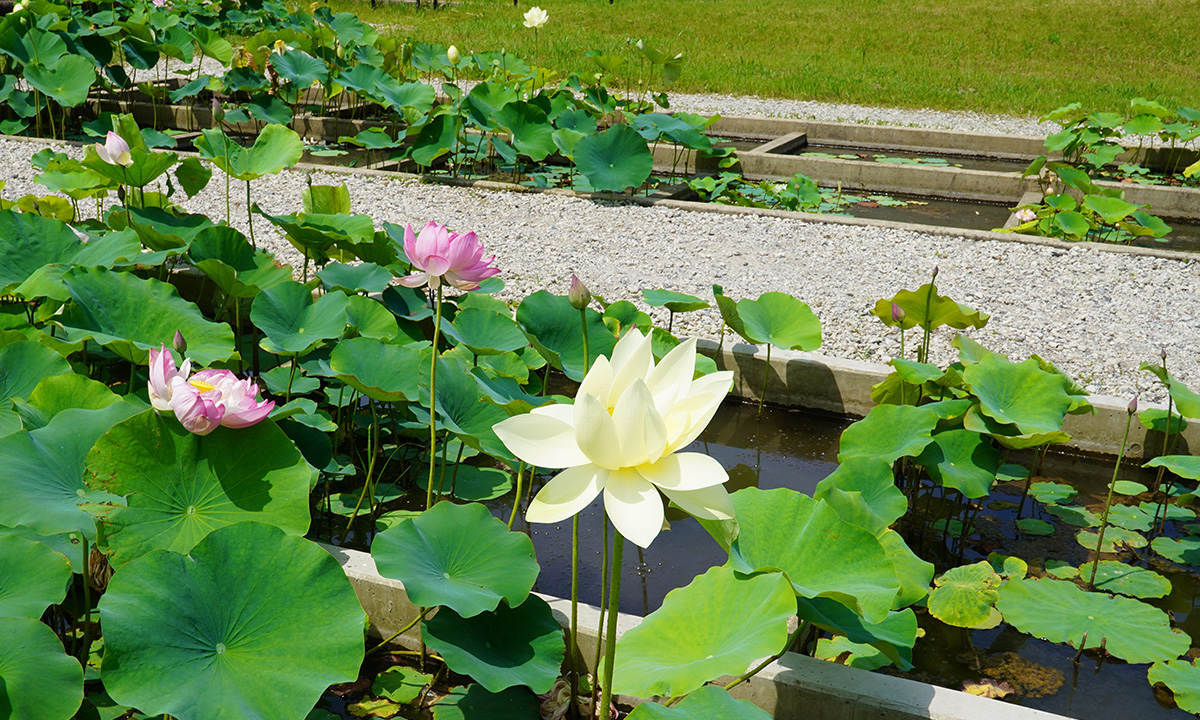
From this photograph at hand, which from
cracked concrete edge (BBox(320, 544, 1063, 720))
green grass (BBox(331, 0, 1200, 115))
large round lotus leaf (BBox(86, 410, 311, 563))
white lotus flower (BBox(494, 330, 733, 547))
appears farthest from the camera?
green grass (BBox(331, 0, 1200, 115))

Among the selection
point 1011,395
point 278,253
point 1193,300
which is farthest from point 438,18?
point 1011,395

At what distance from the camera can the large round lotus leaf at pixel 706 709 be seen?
1124 millimetres

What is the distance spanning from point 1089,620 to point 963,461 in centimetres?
49

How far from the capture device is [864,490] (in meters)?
2.01

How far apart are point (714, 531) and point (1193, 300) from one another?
380cm

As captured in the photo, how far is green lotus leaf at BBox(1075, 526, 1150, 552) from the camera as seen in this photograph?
96.1 inches

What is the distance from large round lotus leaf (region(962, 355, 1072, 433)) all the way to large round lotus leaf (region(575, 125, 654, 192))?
10.3 ft

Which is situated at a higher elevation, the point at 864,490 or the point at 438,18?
the point at 438,18

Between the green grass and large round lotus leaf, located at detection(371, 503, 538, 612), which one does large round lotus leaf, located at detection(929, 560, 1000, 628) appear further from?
the green grass

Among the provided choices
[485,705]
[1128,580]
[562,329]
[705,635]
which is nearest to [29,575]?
[485,705]

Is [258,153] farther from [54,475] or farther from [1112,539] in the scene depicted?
[1112,539]

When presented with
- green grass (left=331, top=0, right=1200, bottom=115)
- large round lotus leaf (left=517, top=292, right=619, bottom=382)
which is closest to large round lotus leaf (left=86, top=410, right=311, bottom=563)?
large round lotus leaf (left=517, top=292, right=619, bottom=382)

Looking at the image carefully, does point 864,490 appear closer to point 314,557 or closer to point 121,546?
point 314,557

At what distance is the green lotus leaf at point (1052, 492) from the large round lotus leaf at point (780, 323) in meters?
0.76
